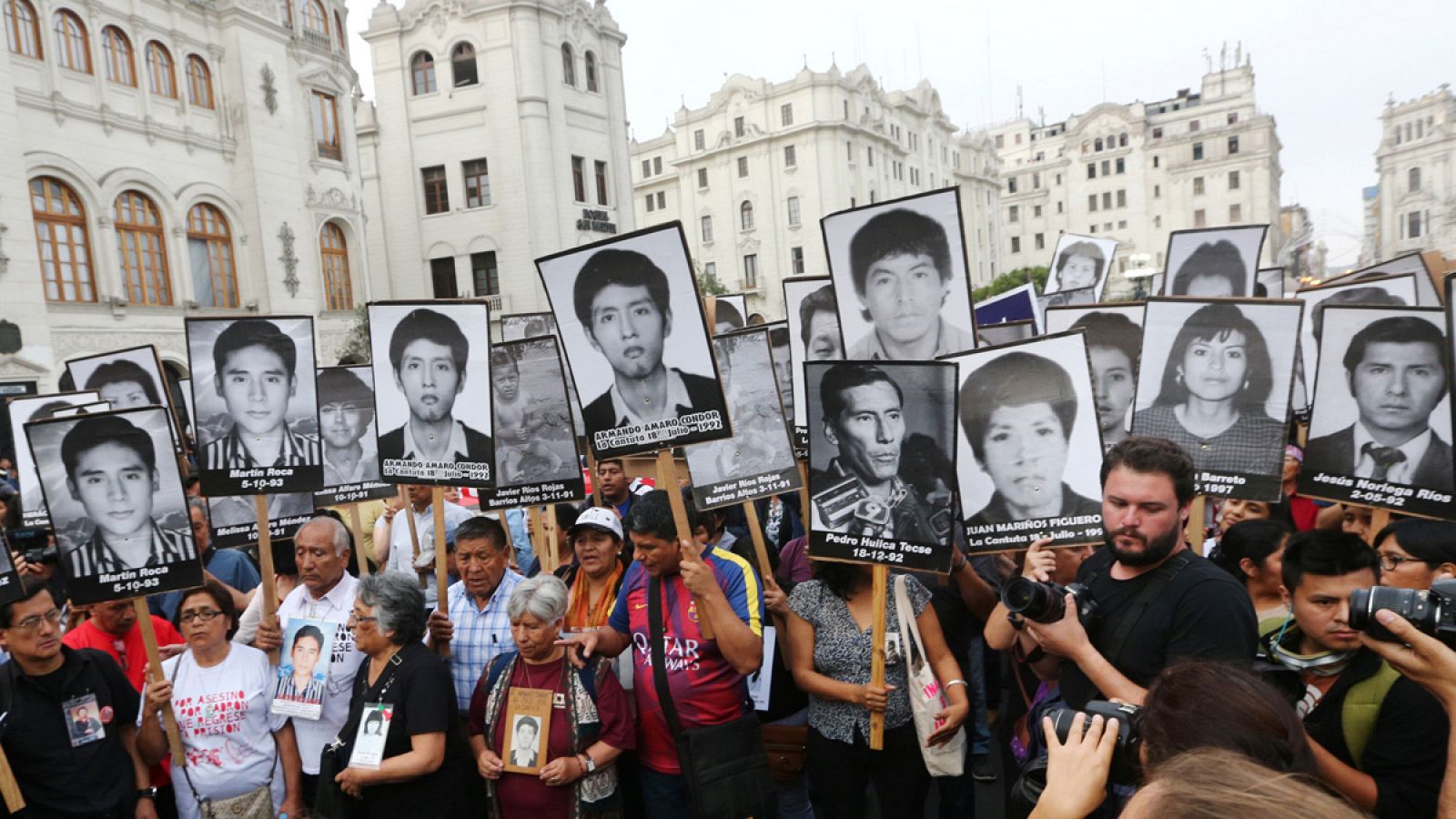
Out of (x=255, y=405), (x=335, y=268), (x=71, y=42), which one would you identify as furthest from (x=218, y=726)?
(x=335, y=268)

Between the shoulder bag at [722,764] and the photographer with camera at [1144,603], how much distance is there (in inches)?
60.8

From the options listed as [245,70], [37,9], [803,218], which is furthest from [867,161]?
[37,9]

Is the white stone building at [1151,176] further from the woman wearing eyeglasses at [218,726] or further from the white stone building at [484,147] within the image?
the woman wearing eyeglasses at [218,726]

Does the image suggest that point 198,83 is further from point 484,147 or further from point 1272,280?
point 1272,280

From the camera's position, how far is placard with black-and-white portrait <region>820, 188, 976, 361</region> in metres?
5.04

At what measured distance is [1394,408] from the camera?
170 inches

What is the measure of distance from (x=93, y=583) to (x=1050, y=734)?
14.3 ft

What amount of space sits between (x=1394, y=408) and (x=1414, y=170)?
97.3m

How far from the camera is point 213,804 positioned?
4.13m

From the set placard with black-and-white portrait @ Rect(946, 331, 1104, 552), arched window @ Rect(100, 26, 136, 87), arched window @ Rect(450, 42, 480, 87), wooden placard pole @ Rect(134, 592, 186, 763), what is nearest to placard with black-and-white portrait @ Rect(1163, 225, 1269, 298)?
placard with black-and-white portrait @ Rect(946, 331, 1104, 552)

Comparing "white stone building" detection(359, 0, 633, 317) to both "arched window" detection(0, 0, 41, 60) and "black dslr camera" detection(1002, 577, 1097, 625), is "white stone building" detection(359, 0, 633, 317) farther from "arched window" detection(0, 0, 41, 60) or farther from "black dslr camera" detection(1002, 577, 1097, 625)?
"black dslr camera" detection(1002, 577, 1097, 625)

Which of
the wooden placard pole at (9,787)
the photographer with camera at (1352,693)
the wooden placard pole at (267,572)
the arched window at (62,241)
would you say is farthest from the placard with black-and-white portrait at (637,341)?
the arched window at (62,241)

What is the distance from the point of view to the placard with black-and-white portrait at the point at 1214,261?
26.1 feet

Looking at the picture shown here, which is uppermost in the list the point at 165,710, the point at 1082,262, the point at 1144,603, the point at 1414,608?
the point at 1082,262
